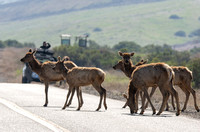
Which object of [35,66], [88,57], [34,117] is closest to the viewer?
[34,117]

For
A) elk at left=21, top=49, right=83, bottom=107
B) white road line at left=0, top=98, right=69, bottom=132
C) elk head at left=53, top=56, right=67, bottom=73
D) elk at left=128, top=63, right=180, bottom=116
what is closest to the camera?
white road line at left=0, top=98, right=69, bottom=132

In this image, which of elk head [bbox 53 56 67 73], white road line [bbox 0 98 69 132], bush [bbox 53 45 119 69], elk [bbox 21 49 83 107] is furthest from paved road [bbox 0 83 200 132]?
bush [bbox 53 45 119 69]

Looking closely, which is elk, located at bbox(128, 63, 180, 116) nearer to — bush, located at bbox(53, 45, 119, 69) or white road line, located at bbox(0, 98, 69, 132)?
white road line, located at bbox(0, 98, 69, 132)

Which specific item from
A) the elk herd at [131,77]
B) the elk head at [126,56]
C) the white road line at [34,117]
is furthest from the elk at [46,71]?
the elk head at [126,56]

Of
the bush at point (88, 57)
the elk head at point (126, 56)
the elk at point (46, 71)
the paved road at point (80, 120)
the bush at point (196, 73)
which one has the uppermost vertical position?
the elk head at point (126, 56)

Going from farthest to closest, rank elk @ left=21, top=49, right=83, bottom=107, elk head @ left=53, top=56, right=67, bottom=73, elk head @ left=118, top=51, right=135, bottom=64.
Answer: elk @ left=21, top=49, right=83, bottom=107 → elk head @ left=53, top=56, right=67, bottom=73 → elk head @ left=118, top=51, right=135, bottom=64

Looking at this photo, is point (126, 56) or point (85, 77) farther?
point (126, 56)

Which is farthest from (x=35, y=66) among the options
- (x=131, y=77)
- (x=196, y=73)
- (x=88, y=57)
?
(x=88, y=57)

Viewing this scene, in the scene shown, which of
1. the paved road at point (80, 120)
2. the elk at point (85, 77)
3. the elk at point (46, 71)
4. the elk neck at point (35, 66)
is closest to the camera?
the paved road at point (80, 120)

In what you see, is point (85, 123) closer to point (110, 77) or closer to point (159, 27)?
point (110, 77)

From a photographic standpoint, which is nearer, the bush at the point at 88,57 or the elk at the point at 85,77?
the elk at the point at 85,77

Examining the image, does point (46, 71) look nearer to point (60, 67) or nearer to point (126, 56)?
point (60, 67)

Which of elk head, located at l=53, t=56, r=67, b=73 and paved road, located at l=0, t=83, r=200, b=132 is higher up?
elk head, located at l=53, t=56, r=67, b=73

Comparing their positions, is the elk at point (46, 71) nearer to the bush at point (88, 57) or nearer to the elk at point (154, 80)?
the elk at point (154, 80)
